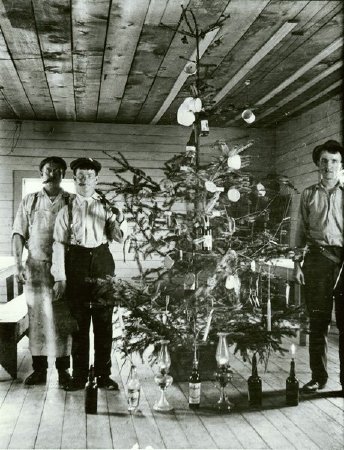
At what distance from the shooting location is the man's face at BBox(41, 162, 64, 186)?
365 cm

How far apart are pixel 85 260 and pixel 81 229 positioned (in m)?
0.21

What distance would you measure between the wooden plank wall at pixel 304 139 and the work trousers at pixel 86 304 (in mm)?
3272

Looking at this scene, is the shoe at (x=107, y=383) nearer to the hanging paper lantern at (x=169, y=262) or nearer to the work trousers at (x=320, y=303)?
the hanging paper lantern at (x=169, y=262)

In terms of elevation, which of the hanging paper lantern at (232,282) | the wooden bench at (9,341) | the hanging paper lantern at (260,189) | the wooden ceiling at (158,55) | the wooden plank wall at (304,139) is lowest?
the wooden bench at (9,341)

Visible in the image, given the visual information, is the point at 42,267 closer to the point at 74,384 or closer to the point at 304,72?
the point at 74,384

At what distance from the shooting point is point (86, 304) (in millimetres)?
3490

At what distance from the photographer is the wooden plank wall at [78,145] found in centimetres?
748

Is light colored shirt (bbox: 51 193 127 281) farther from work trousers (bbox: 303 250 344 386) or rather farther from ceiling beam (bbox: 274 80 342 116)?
ceiling beam (bbox: 274 80 342 116)

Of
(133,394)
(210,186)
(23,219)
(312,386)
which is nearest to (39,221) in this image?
(23,219)

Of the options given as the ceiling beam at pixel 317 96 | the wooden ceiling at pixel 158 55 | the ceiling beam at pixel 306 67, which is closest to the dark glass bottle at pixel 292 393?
the wooden ceiling at pixel 158 55

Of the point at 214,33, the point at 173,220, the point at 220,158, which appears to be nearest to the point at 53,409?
the point at 173,220

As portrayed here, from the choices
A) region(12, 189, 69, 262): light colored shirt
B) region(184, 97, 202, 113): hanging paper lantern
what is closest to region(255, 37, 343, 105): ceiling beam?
region(184, 97, 202, 113): hanging paper lantern

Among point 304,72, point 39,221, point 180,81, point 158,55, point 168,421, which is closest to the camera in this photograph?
point 168,421

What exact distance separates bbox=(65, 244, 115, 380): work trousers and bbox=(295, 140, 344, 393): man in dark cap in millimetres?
1326
